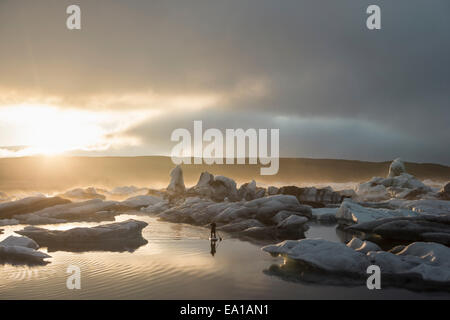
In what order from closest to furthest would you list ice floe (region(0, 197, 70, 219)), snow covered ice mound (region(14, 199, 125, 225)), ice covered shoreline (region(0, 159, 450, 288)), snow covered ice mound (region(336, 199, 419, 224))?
ice covered shoreline (region(0, 159, 450, 288)) → snow covered ice mound (region(336, 199, 419, 224)) → snow covered ice mound (region(14, 199, 125, 225)) → ice floe (region(0, 197, 70, 219))

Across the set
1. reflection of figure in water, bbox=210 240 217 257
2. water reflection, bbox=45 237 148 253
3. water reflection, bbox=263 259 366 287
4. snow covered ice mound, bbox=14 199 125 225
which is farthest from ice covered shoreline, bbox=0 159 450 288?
reflection of figure in water, bbox=210 240 217 257

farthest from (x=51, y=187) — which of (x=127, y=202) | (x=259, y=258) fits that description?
(x=259, y=258)

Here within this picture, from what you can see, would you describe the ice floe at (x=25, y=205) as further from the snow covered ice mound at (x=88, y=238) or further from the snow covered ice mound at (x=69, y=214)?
the snow covered ice mound at (x=88, y=238)

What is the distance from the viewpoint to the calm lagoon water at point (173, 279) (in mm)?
16203

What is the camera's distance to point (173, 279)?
18531 millimetres

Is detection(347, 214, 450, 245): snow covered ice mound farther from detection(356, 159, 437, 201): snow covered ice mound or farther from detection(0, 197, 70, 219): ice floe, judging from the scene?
detection(356, 159, 437, 201): snow covered ice mound

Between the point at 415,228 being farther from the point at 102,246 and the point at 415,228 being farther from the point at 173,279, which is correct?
the point at 102,246

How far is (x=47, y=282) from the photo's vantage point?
713 inches

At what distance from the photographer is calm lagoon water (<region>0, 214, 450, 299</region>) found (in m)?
16.2

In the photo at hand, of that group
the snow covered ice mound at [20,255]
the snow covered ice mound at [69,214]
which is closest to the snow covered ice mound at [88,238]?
the snow covered ice mound at [20,255]

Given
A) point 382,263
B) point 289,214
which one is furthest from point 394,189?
point 382,263

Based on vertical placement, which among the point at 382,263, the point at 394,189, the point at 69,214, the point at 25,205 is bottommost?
the point at 69,214

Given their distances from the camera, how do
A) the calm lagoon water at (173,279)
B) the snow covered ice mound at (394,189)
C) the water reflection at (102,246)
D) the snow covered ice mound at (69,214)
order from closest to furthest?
1. the calm lagoon water at (173,279)
2. the water reflection at (102,246)
3. the snow covered ice mound at (69,214)
4. the snow covered ice mound at (394,189)
